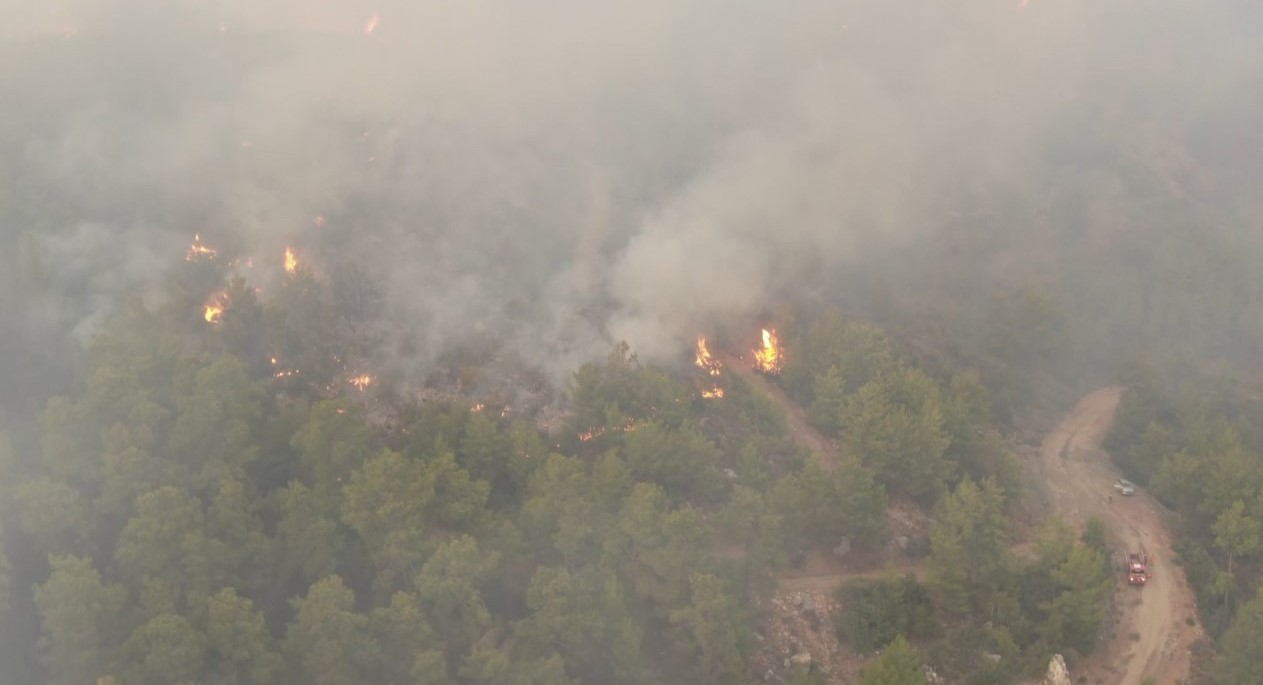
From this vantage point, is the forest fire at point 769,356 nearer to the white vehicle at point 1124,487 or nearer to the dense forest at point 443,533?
the dense forest at point 443,533

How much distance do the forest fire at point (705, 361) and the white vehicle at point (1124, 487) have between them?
83.0 feet

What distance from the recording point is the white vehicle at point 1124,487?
184 feet

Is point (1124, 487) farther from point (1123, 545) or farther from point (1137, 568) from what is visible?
point (1137, 568)

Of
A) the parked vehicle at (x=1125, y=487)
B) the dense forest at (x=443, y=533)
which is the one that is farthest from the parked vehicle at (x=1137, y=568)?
the parked vehicle at (x=1125, y=487)

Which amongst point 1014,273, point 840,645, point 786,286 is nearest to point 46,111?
point 786,286

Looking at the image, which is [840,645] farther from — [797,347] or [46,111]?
[46,111]

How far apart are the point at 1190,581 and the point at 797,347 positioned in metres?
24.9

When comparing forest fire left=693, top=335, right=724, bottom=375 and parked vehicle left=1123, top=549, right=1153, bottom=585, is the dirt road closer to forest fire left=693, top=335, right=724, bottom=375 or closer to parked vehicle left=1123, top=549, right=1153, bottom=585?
parked vehicle left=1123, top=549, right=1153, bottom=585

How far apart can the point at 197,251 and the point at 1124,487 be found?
6059 centimetres

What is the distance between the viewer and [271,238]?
6419 cm

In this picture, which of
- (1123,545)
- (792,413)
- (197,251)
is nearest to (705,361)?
(792,413)

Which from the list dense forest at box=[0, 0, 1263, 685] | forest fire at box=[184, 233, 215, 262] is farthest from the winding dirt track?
forest fire at box=[184, 233, 215, 262]

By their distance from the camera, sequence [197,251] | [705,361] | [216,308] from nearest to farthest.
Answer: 1. [216,308]
2. [705,361]
3. [197,251]

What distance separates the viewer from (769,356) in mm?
62750
